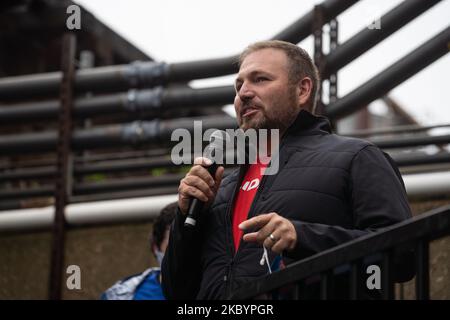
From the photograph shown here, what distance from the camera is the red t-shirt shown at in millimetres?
3178

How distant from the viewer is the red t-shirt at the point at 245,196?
3.18m

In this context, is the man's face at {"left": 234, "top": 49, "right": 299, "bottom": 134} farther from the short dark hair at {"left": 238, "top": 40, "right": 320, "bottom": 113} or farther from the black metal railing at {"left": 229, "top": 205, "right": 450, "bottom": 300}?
the black metal railing at {"left": 229, "top": 205, "right": 450, "bottom": 300}

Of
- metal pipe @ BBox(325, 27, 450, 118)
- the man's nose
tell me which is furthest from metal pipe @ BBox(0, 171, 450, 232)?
the man's nose

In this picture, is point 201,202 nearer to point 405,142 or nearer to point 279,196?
point 279,196

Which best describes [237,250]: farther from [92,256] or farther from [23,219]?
[23,219]

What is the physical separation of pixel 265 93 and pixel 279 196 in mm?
539

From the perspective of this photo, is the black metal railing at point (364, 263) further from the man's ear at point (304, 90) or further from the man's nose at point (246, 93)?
the man's ear at point (304, 90)

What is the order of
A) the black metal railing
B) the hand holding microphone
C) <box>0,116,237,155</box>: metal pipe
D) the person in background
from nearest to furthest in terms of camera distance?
the black metal railing → the hand holding microphone → the person in background → <box>0,116,237,155</box>: metal pipe

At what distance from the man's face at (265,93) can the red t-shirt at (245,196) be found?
0.20 m

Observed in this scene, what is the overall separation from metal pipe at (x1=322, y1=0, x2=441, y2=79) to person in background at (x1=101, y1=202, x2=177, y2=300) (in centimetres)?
159

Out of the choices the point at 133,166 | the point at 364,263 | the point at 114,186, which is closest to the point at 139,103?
the point at 133,166

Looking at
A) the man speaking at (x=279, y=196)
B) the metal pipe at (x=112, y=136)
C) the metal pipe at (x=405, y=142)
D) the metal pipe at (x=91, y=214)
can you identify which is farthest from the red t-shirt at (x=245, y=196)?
the metal pipe at (x=405, y=142)
